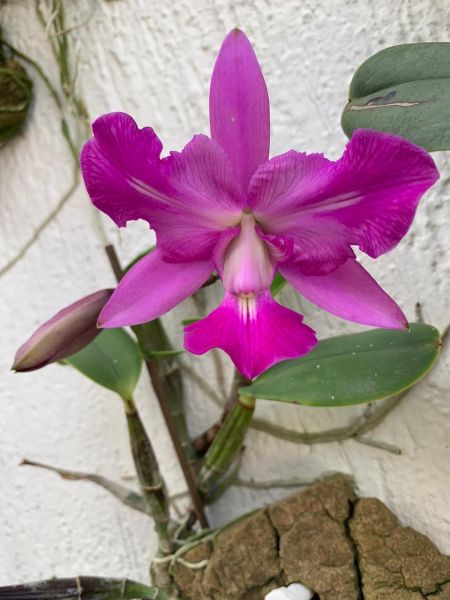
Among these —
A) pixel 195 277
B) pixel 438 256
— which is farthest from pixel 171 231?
pixel 438 256

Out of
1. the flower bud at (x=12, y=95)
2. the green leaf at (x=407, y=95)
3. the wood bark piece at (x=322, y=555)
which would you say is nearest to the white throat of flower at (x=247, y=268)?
the green leaf at (x=407, y=95)

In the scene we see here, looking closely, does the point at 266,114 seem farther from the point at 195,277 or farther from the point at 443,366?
the point at 443,366

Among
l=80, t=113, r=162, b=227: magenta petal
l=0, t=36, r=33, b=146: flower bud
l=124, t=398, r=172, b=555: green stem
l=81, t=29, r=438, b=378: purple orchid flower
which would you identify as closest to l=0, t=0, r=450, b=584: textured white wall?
l=0, t=36, r=33, b=146: flower bud

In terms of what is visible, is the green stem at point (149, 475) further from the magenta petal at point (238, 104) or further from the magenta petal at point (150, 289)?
the magenta petal at point (238, 104)

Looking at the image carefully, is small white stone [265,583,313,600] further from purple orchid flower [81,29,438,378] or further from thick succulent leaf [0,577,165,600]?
purple orchid flower [81,29,438,378]

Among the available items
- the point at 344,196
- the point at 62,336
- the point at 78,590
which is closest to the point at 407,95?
the point at 344,196

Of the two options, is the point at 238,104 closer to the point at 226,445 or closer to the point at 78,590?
the point at 226,445

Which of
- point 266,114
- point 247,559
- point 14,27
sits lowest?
point 247,559
